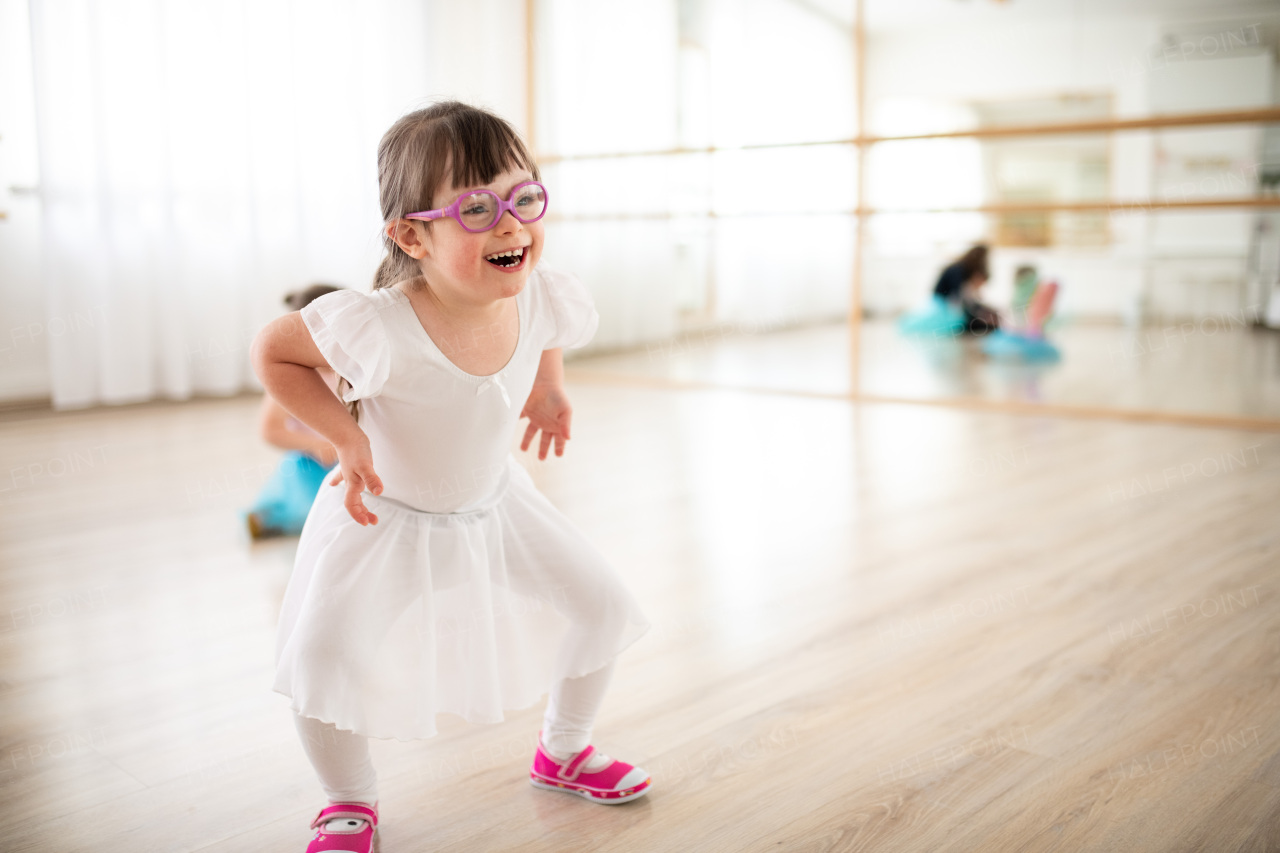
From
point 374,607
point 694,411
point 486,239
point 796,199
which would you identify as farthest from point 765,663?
point 796,199

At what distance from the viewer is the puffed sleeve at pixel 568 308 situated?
112 centimetres

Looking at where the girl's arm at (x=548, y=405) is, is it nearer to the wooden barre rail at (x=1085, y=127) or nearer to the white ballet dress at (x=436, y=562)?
the white ballet dress at (x=436, y=562)

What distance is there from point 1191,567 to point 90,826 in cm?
173

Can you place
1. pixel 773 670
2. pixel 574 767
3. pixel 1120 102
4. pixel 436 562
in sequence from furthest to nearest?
pixel 1120 102
pixel 773 670
pixel 574 767
pixel 436 562

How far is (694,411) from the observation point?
3.70m

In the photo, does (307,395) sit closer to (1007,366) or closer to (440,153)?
(440,153)

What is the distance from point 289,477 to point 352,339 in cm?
130

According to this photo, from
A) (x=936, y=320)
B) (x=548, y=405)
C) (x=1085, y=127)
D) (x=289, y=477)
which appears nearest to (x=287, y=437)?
(x=289, y=477)

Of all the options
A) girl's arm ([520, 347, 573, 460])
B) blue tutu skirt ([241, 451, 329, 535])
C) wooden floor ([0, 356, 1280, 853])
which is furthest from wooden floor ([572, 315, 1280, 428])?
girl's arm ([520, 347, 573, 460])

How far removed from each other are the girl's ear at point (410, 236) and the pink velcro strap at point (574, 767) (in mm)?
552

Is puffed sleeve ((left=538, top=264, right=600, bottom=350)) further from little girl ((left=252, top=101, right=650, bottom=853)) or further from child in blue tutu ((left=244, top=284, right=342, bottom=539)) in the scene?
child in blue tutu ((left=244, top=284, right=342, bottom=539))

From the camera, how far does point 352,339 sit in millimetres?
925

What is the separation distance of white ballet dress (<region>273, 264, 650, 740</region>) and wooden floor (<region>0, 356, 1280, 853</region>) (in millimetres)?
165

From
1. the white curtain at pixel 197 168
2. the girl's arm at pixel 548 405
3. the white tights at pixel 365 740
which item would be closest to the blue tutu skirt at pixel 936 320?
the white curtain at pixel 197 168
